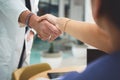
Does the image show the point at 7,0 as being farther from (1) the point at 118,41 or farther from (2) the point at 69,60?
(2) the point at 69,60

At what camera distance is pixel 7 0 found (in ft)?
5.68

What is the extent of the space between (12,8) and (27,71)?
A: 53 centimetres

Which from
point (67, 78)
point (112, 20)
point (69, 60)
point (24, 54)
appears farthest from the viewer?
point (69, 60)

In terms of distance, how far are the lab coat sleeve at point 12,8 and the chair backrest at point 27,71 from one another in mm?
389

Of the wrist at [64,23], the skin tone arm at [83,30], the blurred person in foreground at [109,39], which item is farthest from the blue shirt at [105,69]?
the wrist at [64,23]

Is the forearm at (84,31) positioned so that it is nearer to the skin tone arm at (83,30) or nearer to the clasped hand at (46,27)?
the skin tone arm at (83,30)

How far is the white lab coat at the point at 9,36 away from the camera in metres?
1.75

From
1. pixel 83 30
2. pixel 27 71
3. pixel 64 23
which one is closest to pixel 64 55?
pixel 27 71

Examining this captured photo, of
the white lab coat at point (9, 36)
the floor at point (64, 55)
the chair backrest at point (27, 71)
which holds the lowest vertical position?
the floor at point (64, 55)

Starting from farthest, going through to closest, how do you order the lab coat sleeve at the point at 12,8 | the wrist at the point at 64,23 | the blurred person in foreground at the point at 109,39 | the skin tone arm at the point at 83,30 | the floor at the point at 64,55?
the floor at the point at 64,55
the lab coat sleeve at the point at 12,8
the wrist at the point at 64,23
the skin tone arm at the point at 83,30
the blurred person in foreground at the point at 109,39

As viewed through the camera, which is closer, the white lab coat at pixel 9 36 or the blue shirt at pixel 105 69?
the blue shirt at pixel 105 69

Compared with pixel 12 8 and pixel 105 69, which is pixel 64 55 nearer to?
pixel 12 8

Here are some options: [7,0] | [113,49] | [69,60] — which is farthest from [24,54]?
[69,60]

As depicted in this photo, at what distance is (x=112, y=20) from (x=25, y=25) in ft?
4.32
